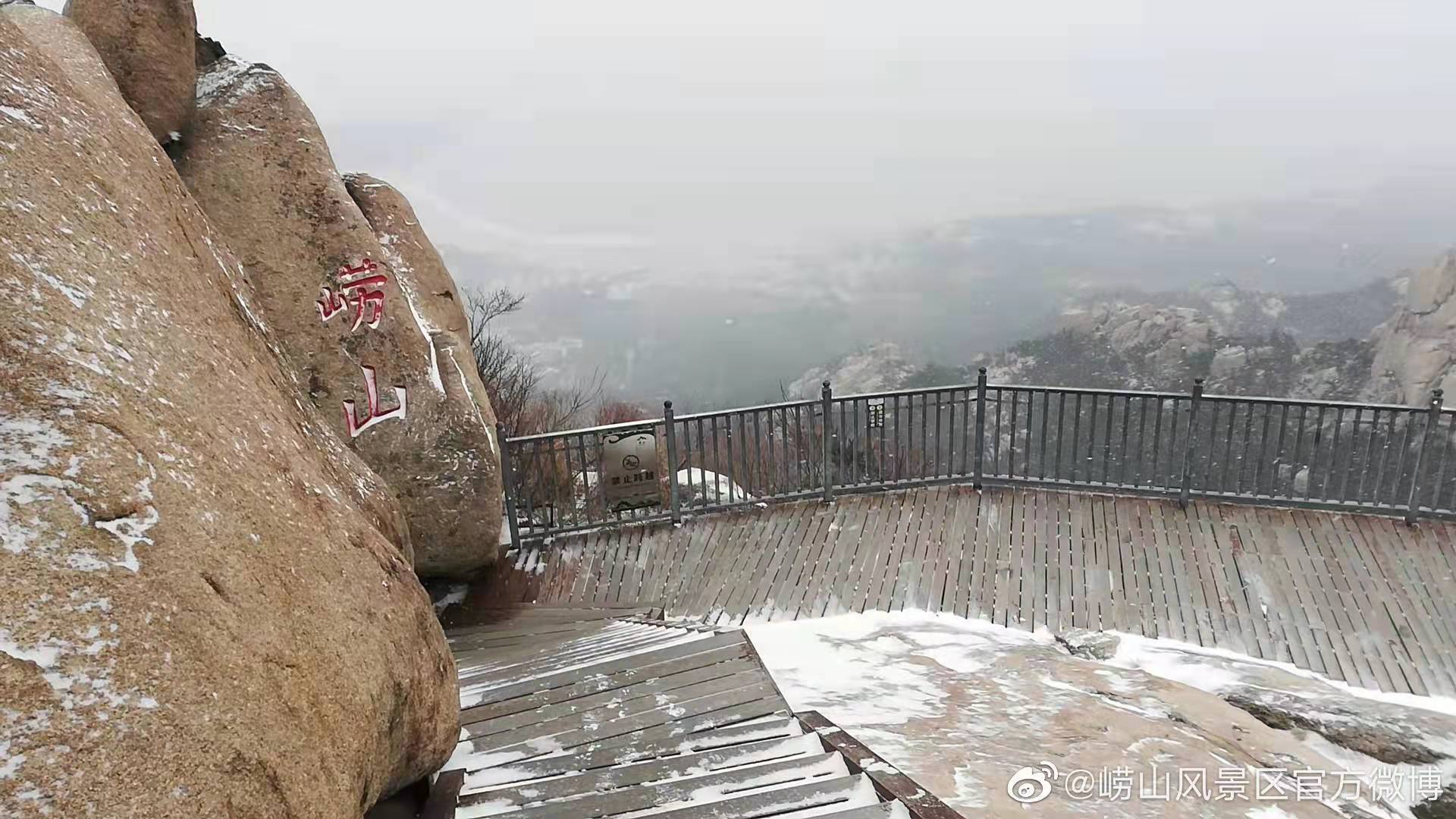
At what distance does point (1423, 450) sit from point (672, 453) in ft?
23.5

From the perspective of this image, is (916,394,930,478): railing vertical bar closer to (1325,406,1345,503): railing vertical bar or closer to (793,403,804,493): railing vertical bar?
(793,403,804,493): railing vertical bar

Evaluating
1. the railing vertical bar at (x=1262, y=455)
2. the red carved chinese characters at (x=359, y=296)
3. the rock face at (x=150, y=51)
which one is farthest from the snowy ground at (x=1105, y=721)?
the rock face at (x=150, y=51)

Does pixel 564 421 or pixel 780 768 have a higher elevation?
pixel 780 768

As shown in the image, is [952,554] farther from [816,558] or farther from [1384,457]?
[1384,457]

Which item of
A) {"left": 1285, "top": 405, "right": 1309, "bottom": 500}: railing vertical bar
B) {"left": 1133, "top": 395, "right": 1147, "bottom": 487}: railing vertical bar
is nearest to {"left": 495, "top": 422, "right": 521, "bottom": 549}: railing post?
{"left": 1133, "top": 395, "right": 1147, "bottom": 487}: railing vertical bar

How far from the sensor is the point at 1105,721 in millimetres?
4547

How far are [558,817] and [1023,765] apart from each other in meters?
2.35

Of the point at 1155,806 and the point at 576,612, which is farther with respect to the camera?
the point at 576,612

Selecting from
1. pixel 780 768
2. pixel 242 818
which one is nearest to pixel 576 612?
pixel 780 768

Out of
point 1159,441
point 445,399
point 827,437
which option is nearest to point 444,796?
point 445,399

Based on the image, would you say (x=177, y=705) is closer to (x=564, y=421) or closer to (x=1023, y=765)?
(x=1023, y=765)

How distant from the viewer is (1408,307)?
172 ft

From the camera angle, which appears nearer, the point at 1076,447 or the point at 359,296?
the point at 359,296

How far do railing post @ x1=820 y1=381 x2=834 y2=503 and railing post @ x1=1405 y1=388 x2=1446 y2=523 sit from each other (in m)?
5.38
